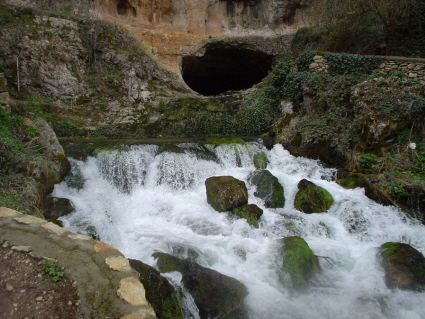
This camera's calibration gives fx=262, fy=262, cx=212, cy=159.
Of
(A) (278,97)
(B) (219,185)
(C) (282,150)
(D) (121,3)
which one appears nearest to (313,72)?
(A) (278,97)

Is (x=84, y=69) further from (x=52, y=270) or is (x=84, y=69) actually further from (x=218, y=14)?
(x=52, y=270)

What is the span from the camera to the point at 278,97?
38.7ft

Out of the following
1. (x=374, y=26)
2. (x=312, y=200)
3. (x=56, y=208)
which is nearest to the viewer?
(x=56, y=208)

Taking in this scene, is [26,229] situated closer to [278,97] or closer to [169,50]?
[278,97]

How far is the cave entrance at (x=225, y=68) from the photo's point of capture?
16.4 metres

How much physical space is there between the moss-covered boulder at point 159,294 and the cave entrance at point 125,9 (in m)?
16.5

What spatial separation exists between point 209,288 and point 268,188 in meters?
3.77

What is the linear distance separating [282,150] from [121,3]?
13546 millimetres

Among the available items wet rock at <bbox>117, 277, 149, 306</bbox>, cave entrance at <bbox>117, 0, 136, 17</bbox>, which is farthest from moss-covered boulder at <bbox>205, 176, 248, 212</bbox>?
cave entrance at <bbox>117, 0, 136, 17</bbox>

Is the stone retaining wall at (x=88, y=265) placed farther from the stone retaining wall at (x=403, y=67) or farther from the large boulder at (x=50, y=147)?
the stone retaining wall at (x=403, y=67)

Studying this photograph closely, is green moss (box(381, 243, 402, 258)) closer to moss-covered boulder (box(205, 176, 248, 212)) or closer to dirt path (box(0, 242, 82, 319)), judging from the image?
moss-covered boulder (box(205, 176, 248, 212))

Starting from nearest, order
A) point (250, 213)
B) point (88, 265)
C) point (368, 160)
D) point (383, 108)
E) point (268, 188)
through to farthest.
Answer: point (88, 265) → point (250, 213) → point (268, 188) → point (368, 160) → point (383, 108)

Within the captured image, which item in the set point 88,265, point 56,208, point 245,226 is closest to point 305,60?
point 245,226

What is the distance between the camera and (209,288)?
3.35m
